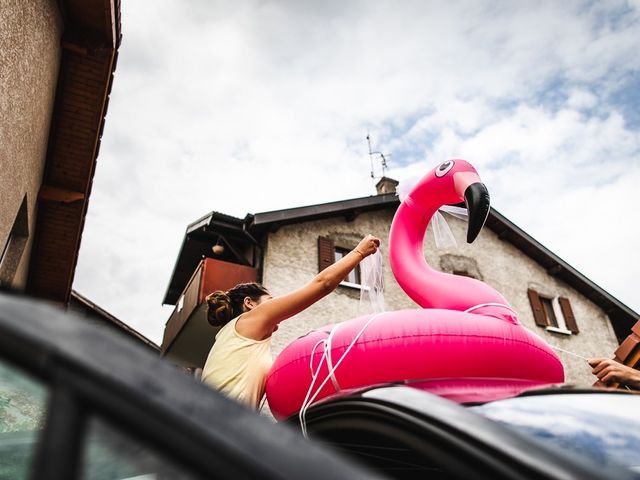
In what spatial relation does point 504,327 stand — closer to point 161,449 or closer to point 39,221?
point 161,449

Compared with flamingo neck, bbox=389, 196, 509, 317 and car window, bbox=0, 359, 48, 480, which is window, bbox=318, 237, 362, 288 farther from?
car window, bbox=0, 359, 48, 480

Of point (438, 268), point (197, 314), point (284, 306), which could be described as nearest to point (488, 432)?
point (284, 306)

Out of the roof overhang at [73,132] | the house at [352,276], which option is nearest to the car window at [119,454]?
the roof overhang at [73,132]

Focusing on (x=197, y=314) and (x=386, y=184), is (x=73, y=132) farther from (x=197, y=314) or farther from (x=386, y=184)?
(x=386, y=184)

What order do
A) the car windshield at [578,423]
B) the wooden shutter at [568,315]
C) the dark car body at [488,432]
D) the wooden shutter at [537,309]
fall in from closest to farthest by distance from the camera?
the dark car body at [488,432], the car windshield at [578,423], the wooden shutter at [537,309], the wooden shutter at [568,315]

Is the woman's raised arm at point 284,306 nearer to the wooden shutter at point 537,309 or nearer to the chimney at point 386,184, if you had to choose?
the chimney at point 386,184

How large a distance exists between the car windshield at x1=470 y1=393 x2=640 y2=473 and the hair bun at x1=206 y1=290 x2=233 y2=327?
1946 millimetres

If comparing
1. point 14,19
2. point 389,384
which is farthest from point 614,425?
point 14,19

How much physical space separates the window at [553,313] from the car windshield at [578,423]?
13262mm

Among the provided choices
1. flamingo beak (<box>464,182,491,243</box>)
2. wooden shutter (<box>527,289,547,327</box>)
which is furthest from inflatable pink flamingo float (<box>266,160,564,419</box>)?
wooden shutter (<box>527,289,547,327</box>)

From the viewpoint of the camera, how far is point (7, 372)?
61 cm

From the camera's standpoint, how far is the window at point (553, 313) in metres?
13.3

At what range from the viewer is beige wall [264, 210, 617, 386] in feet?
32.9

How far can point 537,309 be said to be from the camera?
1342 cm
